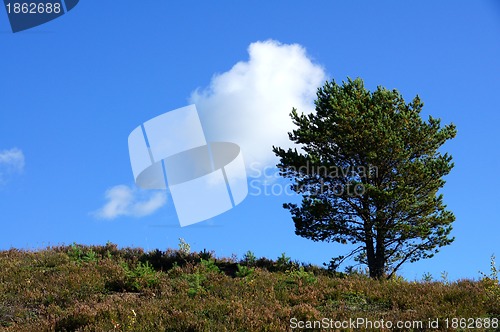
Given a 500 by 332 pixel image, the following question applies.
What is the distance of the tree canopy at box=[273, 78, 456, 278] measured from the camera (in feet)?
66.8

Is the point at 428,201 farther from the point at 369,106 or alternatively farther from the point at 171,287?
the point at 171,287

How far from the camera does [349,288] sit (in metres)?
13.4

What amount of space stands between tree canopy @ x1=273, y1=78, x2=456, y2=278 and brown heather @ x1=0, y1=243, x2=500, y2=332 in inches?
214

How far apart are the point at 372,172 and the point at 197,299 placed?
11221 millimetres

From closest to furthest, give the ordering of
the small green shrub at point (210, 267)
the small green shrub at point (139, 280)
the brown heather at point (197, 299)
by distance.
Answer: the brown heather at point (197, 299) → the small green shrub at point (139, 280) → the small green shrub at point (210, 267)

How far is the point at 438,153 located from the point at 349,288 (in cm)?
1112

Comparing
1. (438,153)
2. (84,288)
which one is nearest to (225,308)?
(84,288)

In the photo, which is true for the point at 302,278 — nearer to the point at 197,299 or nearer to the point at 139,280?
the point at 197,299

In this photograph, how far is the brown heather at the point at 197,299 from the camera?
1042 cm

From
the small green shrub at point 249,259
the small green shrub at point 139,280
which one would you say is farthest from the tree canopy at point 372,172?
the small green shrub at point 139,280

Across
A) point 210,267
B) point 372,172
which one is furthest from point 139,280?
point 372,172

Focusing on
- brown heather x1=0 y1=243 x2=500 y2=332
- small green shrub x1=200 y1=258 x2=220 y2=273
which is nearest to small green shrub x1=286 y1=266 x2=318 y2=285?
brown heather x1=0 y1=243 x2=500 y2=332

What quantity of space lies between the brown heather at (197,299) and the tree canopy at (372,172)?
5.43m

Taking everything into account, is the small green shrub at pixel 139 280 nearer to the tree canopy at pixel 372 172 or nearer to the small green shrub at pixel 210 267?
the small green shrub at pixel 210 267
